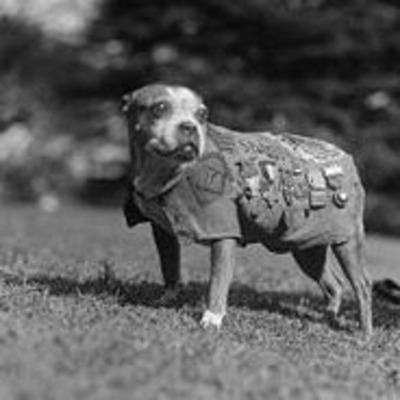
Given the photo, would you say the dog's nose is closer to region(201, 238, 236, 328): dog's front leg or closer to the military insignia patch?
the military insignia patch

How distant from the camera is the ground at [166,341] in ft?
17.0

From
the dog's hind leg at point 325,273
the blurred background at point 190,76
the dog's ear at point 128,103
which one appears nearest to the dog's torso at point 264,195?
the dog's ear at point 128,103

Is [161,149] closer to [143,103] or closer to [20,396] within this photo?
[143,103]

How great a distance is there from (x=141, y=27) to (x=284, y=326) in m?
24.0

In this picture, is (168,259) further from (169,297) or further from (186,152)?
(186,152)

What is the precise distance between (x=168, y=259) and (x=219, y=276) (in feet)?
3.28

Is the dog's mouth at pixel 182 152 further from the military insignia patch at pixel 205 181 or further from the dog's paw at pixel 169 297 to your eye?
the dog's paw at pixel 169 297

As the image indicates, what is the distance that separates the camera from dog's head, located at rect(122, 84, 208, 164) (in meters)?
7.13

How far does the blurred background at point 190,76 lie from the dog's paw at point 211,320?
2070cm

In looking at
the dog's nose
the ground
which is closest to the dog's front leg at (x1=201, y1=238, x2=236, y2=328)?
the ground

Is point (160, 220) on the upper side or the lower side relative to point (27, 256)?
upper

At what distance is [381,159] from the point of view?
29.5 m

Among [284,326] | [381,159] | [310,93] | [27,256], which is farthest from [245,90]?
[284,326]

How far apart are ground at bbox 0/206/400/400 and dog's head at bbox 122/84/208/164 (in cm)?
110
